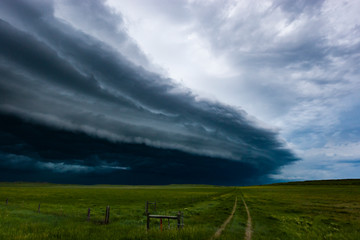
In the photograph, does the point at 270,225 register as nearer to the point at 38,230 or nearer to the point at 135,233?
the point at 135,233

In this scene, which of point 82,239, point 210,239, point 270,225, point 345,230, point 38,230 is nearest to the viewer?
point 82,239

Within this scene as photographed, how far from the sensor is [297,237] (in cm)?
1855

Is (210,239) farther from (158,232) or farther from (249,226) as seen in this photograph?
(249,226)

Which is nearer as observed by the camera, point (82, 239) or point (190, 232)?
point (82, 239)

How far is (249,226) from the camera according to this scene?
2277 centimetres

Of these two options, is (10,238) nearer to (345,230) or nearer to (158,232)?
(158,232)

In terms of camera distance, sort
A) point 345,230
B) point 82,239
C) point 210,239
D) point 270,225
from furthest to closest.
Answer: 1. point 270,225
2. point 345,230
3. point 210,239
4. point 82,239

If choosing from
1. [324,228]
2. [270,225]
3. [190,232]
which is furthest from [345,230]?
[190,232]

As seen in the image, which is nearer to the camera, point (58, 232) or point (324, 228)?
point (58, 232)

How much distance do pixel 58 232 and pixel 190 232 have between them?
10467mm

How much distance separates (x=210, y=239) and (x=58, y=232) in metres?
12.0

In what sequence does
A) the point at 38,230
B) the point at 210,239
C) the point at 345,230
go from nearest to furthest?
the point at 210,239, the point at 38,230, the point at 345,230

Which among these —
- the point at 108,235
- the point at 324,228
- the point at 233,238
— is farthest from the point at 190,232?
the point at 324,228

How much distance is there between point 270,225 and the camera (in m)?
23.8
